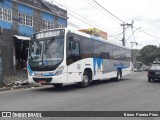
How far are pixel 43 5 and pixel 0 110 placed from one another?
2792 centimetres

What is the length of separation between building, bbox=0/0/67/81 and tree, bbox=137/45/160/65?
159 feet

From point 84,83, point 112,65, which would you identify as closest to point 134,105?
point 84,83

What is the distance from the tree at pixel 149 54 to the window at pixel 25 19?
5322 cm

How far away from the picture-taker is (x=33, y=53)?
14242 millimetres

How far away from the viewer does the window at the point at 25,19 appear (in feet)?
99.9

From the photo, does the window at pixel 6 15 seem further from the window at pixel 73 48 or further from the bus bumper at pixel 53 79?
the bus bumper at pixel 53 79

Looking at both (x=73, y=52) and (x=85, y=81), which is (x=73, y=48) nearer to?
(x=73, y=52)

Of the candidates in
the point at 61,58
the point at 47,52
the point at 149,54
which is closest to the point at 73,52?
the point at 61,58

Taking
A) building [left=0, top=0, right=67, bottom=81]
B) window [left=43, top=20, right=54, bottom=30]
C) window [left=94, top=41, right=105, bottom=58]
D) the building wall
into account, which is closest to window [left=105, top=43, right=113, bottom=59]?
window [left=94, top=41, right=105, bottom=58]

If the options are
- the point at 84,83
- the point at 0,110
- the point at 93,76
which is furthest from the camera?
the point at 93,76

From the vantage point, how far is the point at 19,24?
30031mm

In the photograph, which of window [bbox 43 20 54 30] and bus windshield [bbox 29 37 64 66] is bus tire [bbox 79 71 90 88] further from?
window [bbox 43 20 54 30]

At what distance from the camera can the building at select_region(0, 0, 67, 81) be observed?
26.0 metres

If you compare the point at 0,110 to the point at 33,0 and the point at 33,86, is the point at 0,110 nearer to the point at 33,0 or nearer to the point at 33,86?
the point at 33,86
